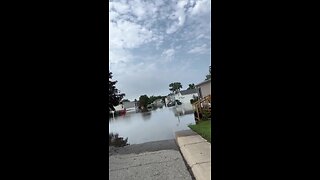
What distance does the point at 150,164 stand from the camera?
5.82 meters

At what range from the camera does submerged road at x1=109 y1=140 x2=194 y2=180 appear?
4.93 metres

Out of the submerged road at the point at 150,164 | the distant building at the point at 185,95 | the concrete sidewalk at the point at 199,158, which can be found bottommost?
the submerged road at the point at 150,164

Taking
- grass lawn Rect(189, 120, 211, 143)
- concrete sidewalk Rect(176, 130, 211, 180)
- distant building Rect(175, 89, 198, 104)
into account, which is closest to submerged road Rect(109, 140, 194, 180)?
concrete sidewalk Rect(176, 130, 211, 180)

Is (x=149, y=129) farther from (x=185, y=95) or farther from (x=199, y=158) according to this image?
(x=185, y=95)

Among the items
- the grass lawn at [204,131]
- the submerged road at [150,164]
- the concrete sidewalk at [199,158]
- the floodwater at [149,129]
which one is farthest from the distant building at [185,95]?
the concrete sidewalk at [199,158]

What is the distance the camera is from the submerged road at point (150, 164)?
16.2 ft

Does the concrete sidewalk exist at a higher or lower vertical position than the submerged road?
higher

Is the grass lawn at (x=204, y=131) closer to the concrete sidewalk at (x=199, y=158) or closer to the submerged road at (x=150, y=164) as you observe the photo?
the concrete sidewalk at (x=199, y=158)

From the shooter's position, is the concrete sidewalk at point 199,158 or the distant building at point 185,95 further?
the distant building at point 185,95

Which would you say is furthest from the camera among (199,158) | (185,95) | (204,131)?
(185,95)

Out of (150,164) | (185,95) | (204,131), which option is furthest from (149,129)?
(185,95)

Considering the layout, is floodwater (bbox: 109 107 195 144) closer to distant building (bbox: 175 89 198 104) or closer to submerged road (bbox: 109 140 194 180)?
submerged road (bbox: 109 140 194 180)
